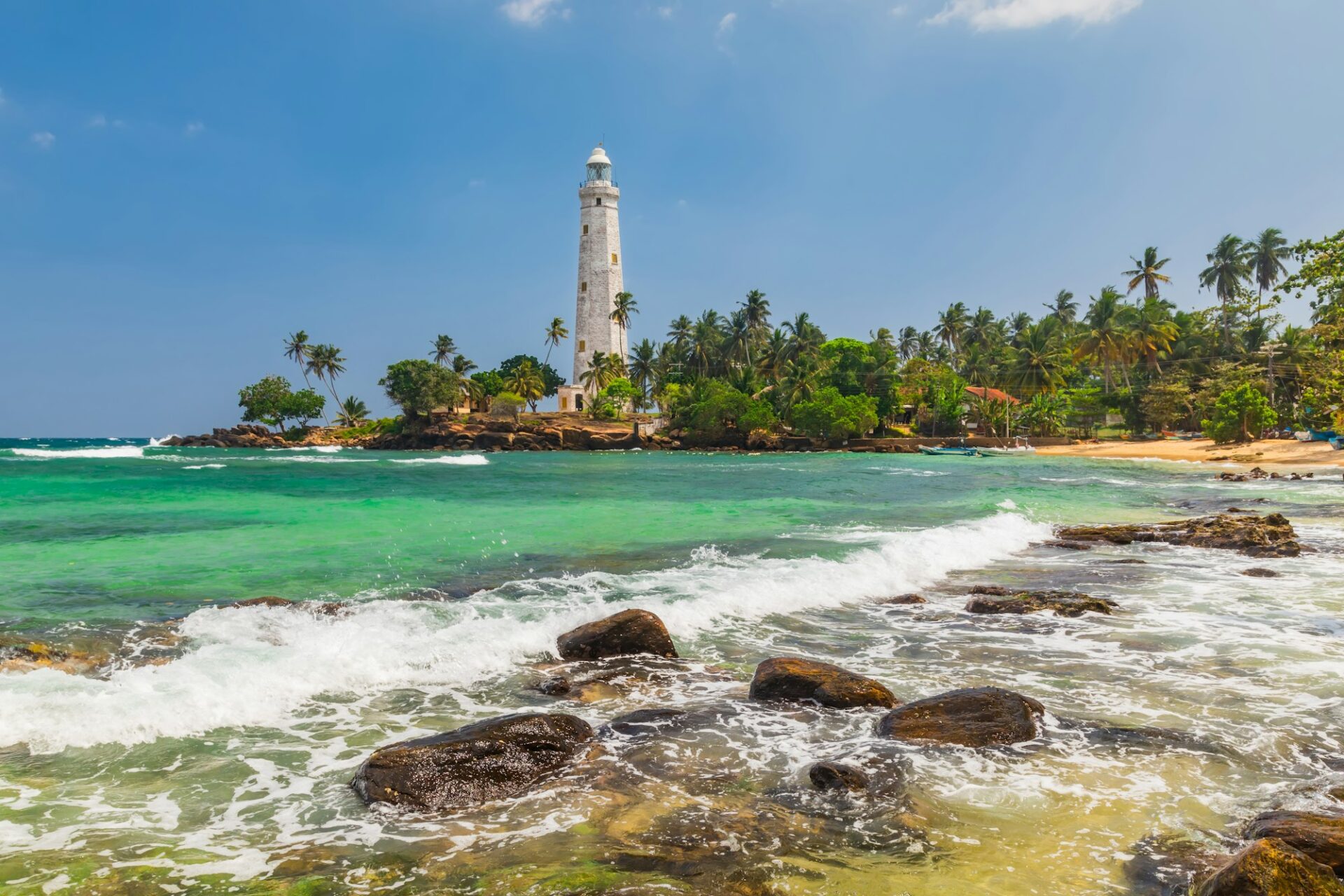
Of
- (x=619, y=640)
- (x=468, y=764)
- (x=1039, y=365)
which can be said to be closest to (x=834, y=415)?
(x=1039, y=365)

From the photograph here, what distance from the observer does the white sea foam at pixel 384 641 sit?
6.50 m

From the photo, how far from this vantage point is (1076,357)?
80.0m

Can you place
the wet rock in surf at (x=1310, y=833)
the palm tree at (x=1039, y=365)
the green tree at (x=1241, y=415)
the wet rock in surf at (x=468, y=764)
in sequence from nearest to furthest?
the wet rock in surf at (x=1310, y=833)
the wet rock in surf at (x=468, y=764)
the green tree at (x=1241, y=415)
the palm tree at (x=1039, y=365)

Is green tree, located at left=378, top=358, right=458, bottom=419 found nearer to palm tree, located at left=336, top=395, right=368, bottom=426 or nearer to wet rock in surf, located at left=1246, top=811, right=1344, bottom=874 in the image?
palm tree, located at left=336, top=395, right=368, bottom=426

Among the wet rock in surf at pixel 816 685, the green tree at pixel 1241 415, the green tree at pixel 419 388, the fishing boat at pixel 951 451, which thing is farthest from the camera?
the green tree at pixel 419 388

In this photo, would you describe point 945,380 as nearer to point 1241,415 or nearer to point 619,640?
point 1241,415

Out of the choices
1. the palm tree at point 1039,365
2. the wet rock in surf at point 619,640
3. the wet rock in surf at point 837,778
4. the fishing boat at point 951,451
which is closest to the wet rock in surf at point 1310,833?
the wet rock in surf at point 837,778

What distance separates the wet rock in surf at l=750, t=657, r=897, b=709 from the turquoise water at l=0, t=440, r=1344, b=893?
223 millimetres

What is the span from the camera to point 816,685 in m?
7.00

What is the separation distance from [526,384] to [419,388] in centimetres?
1196

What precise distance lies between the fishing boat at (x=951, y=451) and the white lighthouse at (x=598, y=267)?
108 feet

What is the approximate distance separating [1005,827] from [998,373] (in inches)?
3378

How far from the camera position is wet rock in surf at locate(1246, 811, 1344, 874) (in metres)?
3.99

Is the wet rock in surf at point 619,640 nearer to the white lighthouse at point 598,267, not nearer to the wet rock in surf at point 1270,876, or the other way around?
the wet rock in surf at point 1270,876
